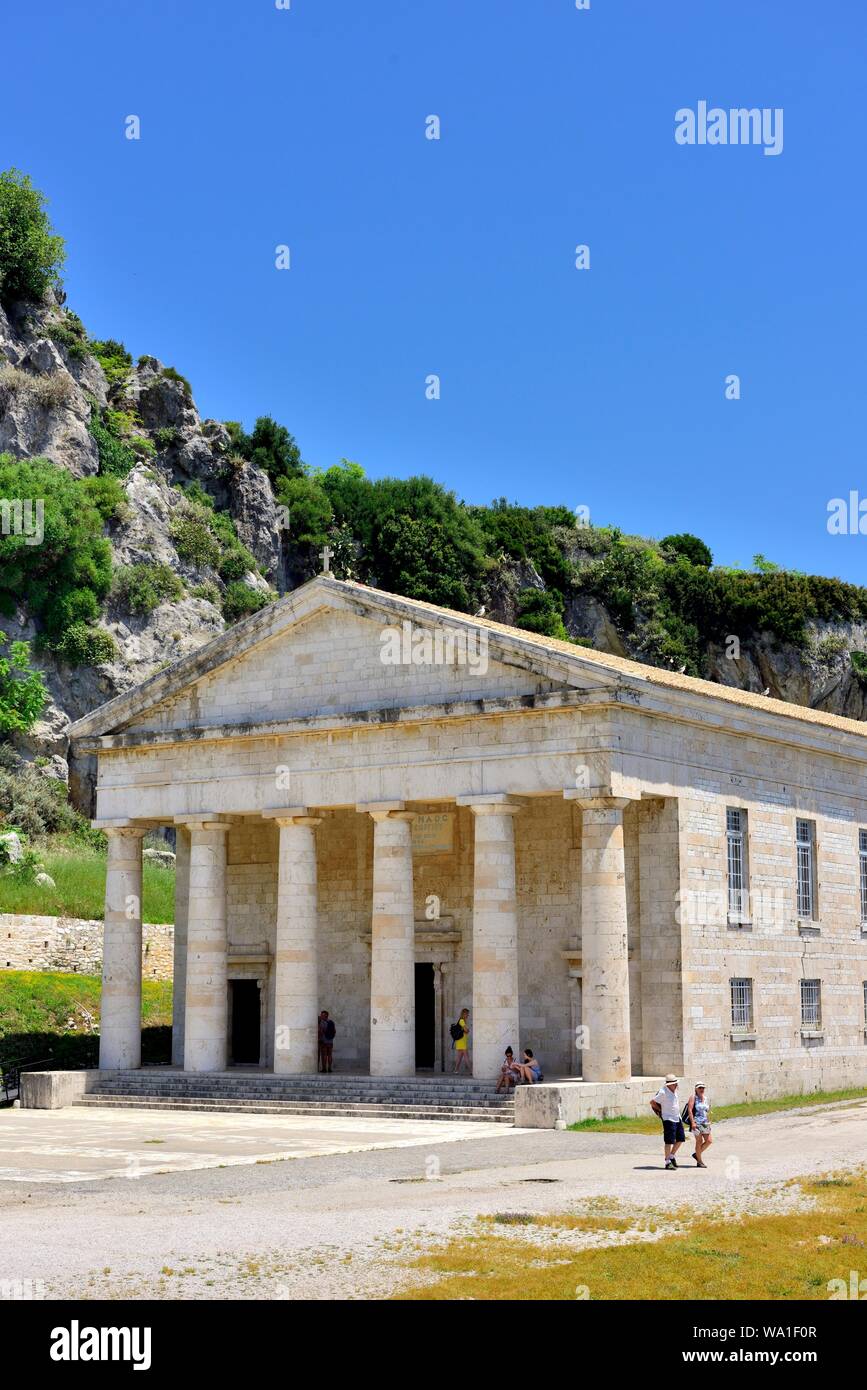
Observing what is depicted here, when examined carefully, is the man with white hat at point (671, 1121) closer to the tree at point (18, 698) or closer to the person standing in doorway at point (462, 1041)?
the person standing in doorway at point (462, 1041)

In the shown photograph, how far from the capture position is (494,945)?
111 ft

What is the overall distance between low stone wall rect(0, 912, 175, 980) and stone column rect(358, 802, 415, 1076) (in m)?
13.2

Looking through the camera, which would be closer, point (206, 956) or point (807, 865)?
point (206, 956)

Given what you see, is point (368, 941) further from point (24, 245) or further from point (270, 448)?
point (270, 448)

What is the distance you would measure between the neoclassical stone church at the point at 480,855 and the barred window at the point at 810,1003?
0.26 ft

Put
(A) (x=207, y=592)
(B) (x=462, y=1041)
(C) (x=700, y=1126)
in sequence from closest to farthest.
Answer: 1. (C) (x=700, y=1126)
2. (B) (x=462, y=1041)
3. (A) (x=207, y=592)

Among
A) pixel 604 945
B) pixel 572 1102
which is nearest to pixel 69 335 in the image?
pixel 604 945

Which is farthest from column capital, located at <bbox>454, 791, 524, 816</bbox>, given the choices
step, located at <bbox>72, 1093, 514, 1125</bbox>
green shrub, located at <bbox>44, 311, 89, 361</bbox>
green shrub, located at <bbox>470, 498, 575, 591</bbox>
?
green shrub, located at <bbox>470, 498, 575, 591</bbox>

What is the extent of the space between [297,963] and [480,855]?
5.45 meters

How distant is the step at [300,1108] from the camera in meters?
32.5

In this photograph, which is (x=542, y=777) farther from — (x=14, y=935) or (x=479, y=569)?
(x=479, y=569)

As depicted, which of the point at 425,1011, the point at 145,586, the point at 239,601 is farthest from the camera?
the point at 239,601
